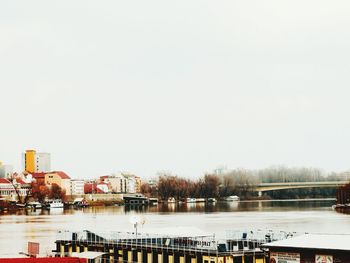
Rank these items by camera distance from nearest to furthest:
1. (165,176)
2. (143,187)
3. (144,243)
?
1. (144,243)
2. (165,176)
3. (143,187)

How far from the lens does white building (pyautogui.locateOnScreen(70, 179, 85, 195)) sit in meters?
176

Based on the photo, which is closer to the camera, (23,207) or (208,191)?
(23,207)

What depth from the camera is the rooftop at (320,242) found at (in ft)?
57.9

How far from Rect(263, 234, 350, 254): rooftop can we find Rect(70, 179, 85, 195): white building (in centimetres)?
15787

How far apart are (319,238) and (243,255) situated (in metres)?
5.10

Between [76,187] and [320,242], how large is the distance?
163127 mm

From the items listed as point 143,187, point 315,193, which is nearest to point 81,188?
point 143,187

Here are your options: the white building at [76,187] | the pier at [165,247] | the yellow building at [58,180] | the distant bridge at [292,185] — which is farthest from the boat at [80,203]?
the pier at [165,247]

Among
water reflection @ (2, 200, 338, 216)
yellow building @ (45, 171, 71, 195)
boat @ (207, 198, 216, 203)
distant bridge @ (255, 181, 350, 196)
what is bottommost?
water reflection @ (2, 200, 338, 216)

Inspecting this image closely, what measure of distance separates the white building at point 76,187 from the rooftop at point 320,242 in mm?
157869

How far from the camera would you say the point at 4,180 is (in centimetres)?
15362

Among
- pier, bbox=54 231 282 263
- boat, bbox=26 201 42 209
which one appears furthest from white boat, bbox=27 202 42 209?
pier, bbox=54 231 282 263

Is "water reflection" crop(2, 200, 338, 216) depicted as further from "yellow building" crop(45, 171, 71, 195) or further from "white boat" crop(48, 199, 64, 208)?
"yellow building" crop(45, 171, 71, 195)

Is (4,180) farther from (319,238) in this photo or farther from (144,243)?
(319,238)
